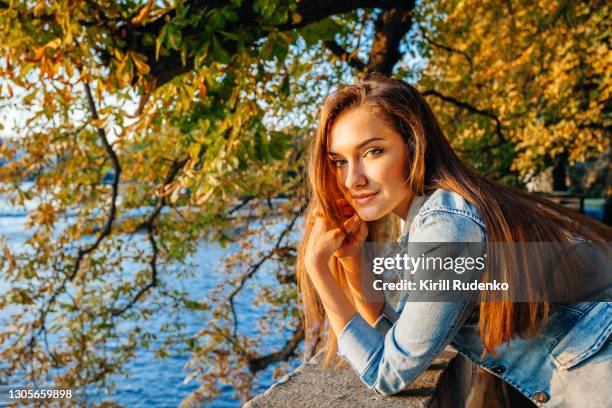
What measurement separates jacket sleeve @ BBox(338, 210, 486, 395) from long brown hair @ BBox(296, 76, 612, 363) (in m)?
0.09

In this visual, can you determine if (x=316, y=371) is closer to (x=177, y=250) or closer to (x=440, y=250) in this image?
(x=440, y=250)

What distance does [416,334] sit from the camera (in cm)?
153

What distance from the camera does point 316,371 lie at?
212 cm

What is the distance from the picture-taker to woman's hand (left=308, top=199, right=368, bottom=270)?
183cm

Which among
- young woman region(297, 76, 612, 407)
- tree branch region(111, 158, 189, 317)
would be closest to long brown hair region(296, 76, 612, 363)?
young woman region(297, 76, 612, 407)

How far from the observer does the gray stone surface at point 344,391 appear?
1.83 metres

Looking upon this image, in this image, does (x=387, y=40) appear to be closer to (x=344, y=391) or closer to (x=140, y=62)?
(x=140, y=62)

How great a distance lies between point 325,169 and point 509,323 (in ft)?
2.53

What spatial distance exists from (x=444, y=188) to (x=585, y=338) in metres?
0.58

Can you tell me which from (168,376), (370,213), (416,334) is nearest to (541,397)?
(416,334)

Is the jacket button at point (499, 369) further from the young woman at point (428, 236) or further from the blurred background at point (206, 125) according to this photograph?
the blurred background at point (206, 125)

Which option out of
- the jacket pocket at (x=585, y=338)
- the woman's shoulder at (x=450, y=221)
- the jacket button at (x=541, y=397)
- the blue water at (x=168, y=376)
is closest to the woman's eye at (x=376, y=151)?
the woman's shoulder at (x=450, y=221)

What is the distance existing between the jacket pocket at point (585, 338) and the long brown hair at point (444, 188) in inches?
3.6

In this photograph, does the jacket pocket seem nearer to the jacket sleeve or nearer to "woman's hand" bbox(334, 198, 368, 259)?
the jacket sleeve
